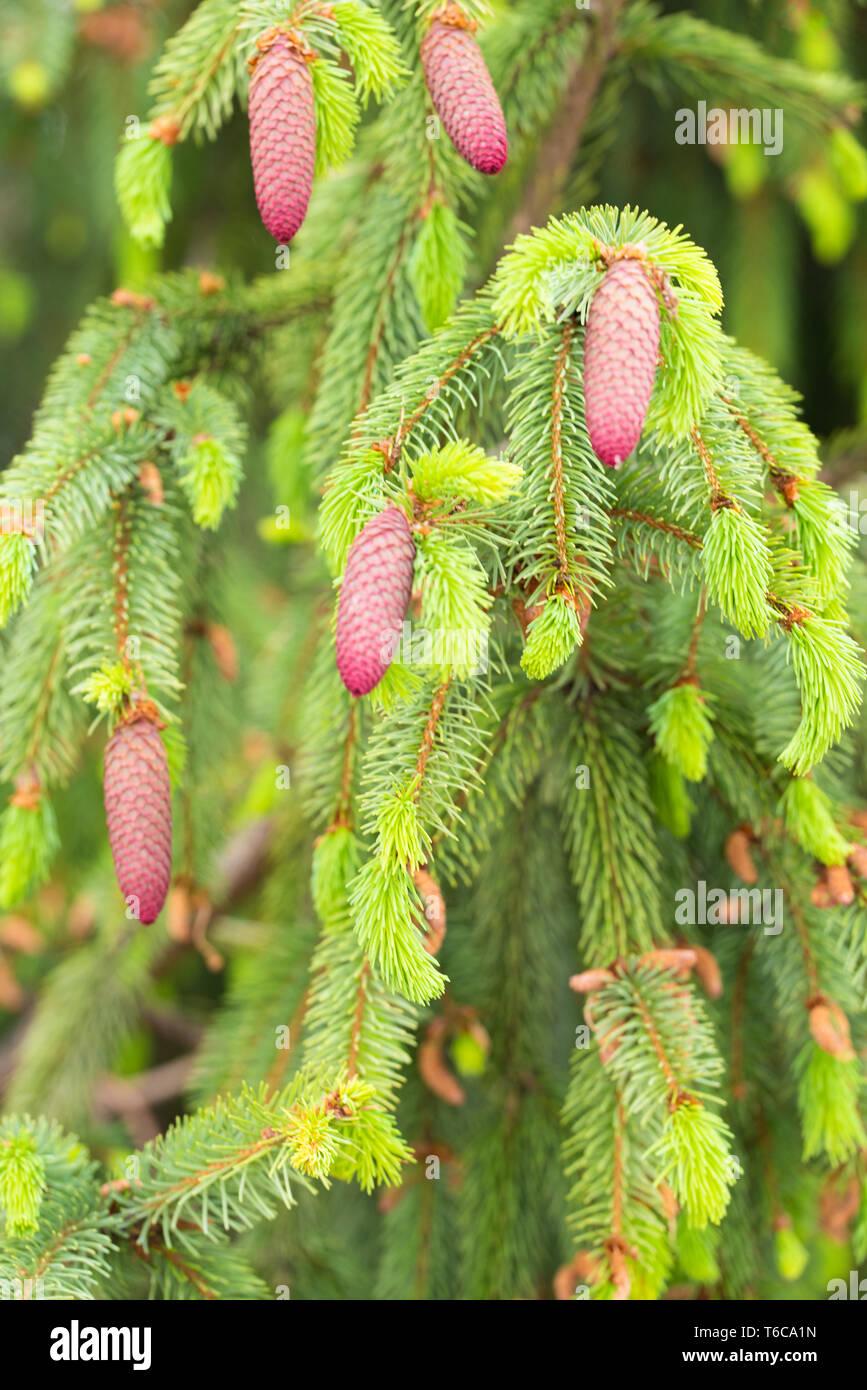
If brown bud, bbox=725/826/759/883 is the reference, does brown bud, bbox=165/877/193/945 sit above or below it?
below

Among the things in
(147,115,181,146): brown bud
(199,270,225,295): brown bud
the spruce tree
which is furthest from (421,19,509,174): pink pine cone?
(199,270,225,295): brown bud

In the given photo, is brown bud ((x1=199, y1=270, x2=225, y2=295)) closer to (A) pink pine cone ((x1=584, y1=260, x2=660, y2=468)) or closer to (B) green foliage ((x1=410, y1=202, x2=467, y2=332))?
(B) green foliage ((x1=410, y1=202, x2=467, y2=332))

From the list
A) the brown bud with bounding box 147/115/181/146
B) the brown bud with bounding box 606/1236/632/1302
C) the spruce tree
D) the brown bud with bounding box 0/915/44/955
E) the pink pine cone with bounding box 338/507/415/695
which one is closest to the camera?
the pink pine cone with bounding box 338/507/415/695

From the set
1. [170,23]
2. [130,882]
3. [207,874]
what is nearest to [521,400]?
[130,882]

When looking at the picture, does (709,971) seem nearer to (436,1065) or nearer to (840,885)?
(840,885)

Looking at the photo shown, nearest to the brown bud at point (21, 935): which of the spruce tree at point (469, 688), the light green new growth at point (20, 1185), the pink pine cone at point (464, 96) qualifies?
the spruce tree at point (469, 688)
